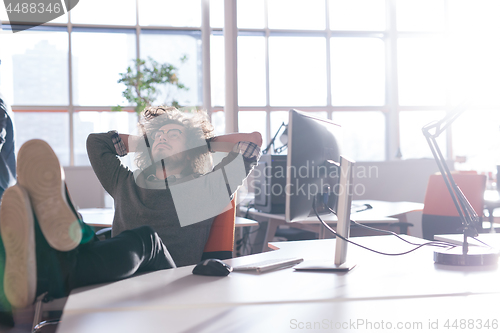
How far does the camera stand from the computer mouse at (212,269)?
3.42 ft

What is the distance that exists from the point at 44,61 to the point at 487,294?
5327 millimetres

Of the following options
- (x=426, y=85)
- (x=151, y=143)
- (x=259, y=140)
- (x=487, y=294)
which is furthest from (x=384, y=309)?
(x=426, y=85)

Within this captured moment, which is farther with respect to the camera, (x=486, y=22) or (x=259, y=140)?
(x=486, y=22)

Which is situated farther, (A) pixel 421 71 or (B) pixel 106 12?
(A) pixel 421 71

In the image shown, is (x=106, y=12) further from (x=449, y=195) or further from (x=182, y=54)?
(x=449, y=195)

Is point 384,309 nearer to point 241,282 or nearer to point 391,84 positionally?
point 241,282

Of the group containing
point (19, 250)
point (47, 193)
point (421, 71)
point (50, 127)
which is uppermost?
point (421, 71)

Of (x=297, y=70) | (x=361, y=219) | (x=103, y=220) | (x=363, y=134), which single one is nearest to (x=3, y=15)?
(x=297, y=70)

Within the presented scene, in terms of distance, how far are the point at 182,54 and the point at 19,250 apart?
4710 mm

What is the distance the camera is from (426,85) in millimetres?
5570

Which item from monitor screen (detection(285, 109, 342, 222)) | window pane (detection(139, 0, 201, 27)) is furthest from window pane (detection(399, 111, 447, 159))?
monitor screen (detection(285, 109, 342, 222))

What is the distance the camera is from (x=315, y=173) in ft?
3.75

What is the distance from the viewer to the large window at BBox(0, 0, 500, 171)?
4.93 meters

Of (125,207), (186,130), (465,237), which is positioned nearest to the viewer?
(465,237)
